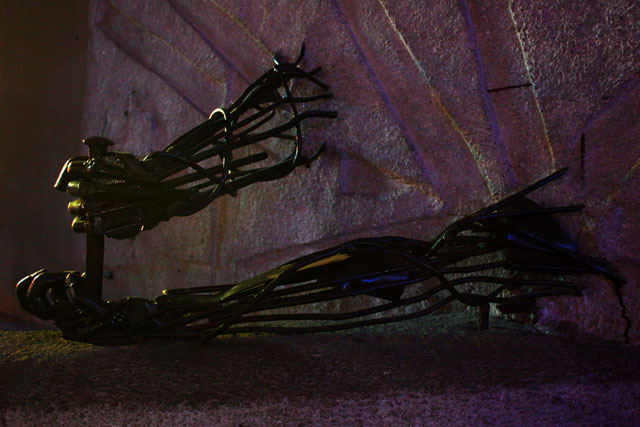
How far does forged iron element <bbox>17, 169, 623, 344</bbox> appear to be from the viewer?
25.0 inches

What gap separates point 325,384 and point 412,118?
54 cm

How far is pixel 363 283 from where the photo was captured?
25.5 inches

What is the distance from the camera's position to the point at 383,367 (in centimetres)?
58

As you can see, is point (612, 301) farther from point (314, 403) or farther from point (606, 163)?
point (314, 403)

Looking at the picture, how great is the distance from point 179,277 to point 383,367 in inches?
37.9

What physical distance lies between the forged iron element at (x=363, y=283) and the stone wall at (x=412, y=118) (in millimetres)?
46

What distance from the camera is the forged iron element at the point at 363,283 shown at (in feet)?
2.08

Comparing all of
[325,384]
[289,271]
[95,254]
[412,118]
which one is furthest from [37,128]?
[325,384]

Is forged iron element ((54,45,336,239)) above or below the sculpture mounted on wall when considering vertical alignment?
above

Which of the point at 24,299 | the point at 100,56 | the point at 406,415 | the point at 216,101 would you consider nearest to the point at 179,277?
the point at 216,101

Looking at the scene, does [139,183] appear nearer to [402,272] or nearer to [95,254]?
[95,254]

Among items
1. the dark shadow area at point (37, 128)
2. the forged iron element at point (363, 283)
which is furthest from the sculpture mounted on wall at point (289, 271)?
the dark shadow area at point (37, 128)

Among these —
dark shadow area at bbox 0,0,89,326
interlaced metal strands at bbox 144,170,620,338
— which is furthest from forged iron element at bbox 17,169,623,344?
dark shadow area at bbox 0,0,89,326

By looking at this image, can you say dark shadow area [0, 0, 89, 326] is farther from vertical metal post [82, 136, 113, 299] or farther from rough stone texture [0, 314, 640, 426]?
rough stone texture [0, 314, 640, 426]
